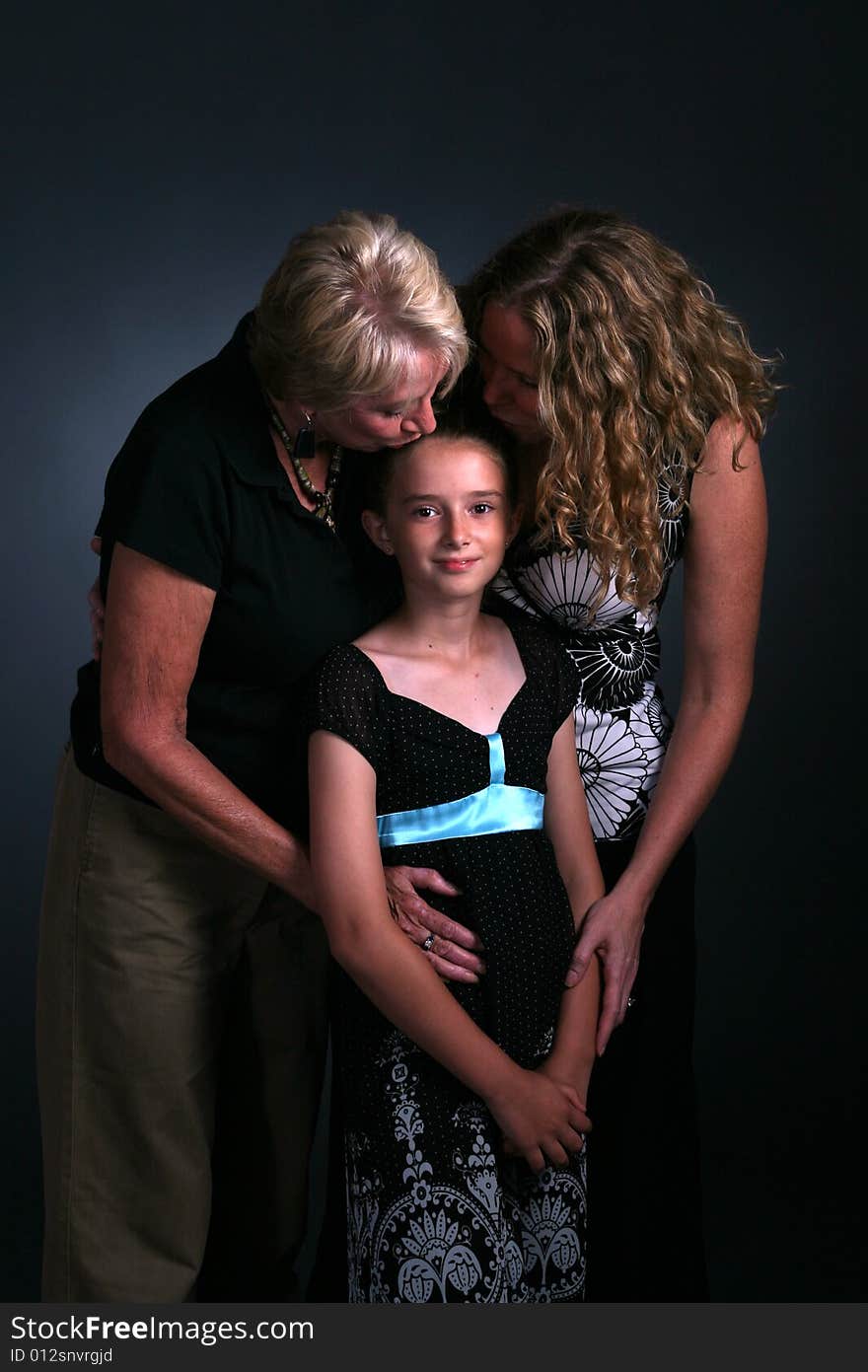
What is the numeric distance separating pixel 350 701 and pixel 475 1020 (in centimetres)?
41

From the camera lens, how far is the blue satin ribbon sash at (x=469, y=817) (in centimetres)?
188

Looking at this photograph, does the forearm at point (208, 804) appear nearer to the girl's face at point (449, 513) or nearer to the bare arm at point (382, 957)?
the bare arm at point (382, 957)

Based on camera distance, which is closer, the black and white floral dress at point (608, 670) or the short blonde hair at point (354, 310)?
the short blonde hair at point (354, 310)

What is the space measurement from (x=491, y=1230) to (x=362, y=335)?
1.03 metres

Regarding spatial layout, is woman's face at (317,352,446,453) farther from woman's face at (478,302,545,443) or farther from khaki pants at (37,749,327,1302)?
khaki pants at (37,749,327,1302)

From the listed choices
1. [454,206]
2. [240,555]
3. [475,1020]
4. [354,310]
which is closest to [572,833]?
[475,1020]

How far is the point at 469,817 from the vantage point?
1.89 m

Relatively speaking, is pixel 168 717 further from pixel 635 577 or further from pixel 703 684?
pixel 703 684

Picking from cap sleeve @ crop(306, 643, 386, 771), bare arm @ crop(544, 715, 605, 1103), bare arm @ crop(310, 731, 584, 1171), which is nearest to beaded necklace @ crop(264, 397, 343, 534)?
cap sleeve @ crop(306, 643, 386, 771)

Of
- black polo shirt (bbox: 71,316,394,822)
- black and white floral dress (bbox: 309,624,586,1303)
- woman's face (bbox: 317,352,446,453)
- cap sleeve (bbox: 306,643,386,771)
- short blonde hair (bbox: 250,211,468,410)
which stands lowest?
black and white floral dress (bbox: 309,624,586,1303)

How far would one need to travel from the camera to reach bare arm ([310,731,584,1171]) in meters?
1.80

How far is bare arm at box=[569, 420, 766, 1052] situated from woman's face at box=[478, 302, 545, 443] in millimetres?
246

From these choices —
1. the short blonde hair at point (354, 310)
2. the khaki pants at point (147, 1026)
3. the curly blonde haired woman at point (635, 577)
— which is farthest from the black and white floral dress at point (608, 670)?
the khaki pants at point (147, 1026)

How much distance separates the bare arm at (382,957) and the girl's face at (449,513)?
243mm
